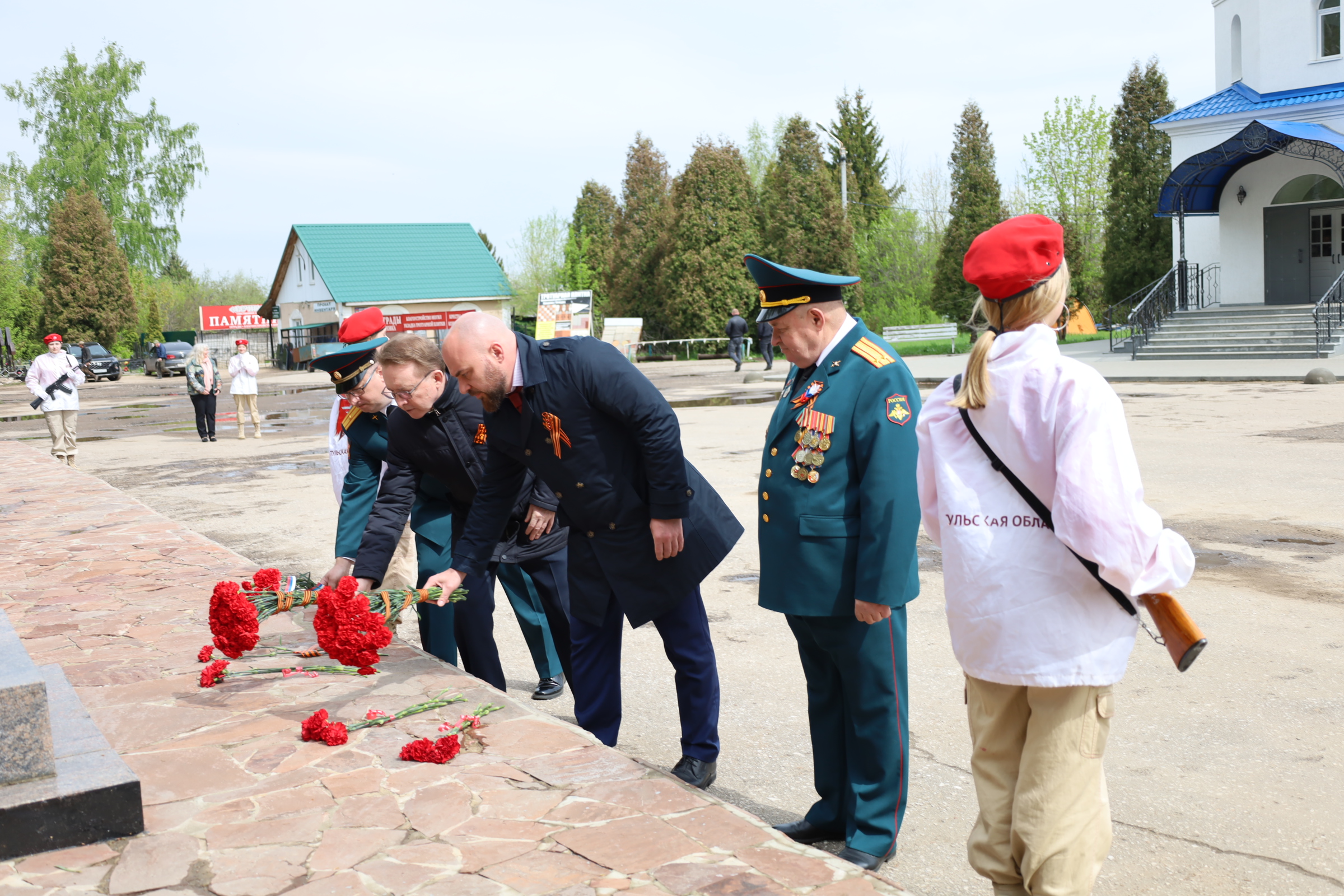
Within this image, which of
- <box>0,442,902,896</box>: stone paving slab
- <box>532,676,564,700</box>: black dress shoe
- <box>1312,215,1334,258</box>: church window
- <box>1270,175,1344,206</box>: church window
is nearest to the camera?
<box>0,442,902,896</box>: stone paving slab

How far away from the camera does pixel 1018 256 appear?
2.57m

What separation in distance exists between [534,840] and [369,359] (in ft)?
8.55

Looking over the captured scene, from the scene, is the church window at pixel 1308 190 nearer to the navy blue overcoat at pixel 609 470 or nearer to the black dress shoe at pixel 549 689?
the black dress shoe at pixel 549 689

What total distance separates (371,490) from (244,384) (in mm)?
15719

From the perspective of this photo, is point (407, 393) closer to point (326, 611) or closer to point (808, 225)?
point (326, 611)

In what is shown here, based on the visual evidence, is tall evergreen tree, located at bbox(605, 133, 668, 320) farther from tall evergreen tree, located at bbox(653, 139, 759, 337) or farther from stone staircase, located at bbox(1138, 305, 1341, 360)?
stone staircase, located at bbox(1138, 305, 1341, 360)

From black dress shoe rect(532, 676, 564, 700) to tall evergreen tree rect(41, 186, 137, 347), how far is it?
2375 inches

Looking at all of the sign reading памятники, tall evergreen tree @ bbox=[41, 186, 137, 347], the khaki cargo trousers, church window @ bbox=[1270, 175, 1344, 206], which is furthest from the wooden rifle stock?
the sign reading памятники

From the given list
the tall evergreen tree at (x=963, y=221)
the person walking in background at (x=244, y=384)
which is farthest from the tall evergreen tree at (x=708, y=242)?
the person walking in background at (x=244, y=384)

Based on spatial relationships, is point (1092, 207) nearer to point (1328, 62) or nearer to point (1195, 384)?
point (1328, 62)

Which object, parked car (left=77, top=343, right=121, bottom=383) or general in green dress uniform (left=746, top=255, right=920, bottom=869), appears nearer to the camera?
general in green dress uniform (left=746, top=255, right=920, bottom=869)

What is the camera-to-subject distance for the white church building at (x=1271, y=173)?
27047 millimetres

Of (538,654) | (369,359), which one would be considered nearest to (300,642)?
(538,654)

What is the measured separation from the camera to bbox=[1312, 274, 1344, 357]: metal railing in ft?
76.2
